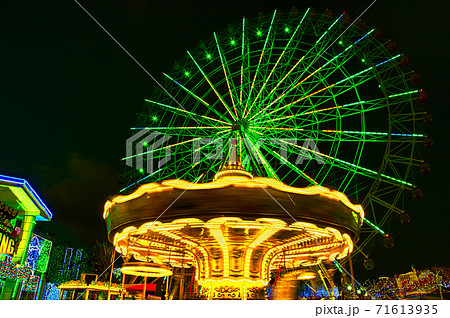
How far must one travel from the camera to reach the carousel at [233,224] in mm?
8406

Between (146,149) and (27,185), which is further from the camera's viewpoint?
(27,185)

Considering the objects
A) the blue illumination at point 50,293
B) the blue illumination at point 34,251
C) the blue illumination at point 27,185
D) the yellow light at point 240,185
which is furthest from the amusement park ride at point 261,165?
the blue illumination at point 50,293

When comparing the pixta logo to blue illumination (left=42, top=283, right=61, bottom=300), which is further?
blue illumination (left=42, top=283, right=61, bottom=300)

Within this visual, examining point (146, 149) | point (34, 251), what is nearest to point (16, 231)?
point (34, 251)

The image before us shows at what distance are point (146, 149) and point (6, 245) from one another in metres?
9.80

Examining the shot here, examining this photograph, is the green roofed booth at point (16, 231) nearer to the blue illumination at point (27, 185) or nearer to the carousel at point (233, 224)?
the blue illumination at point (27, 185)

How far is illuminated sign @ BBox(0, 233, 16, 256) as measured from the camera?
19.5 meters

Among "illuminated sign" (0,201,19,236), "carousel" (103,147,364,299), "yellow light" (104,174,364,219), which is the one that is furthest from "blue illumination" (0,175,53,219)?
"yellow light" (104,174,364,219)

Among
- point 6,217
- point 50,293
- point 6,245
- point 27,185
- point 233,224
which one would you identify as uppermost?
point 27,185

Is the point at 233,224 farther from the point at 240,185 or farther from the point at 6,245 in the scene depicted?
the point at 6,245

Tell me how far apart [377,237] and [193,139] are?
9.51 m

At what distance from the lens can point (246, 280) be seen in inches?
416

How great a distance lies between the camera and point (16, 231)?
2156cm

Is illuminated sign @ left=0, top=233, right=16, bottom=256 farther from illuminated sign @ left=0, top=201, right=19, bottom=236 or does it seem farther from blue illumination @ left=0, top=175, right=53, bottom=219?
blue illumination @ left=0, top=175, right=53, bottom=219
